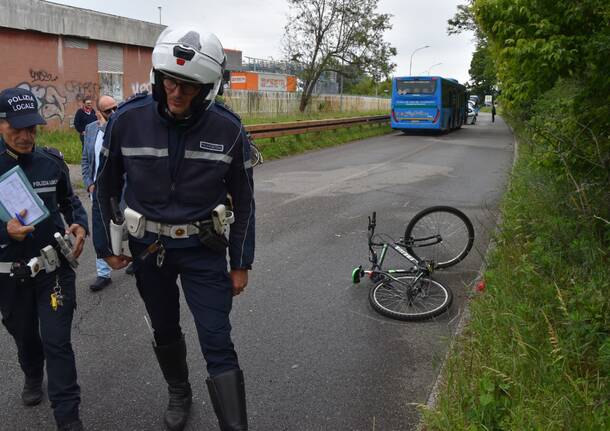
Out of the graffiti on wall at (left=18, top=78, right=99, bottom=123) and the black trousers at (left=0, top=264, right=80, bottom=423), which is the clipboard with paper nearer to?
the black trousers at (left=0, top=264, right=80, bottom=423)

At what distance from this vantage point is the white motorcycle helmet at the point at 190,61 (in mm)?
2502

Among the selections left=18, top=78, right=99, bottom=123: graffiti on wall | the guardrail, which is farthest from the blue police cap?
left=18, top=78, right=99, bottom=123: graffiti on wall

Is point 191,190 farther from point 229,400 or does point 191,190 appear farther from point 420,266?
point 420,266

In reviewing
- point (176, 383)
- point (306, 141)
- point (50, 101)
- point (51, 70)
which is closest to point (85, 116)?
point (50, 101)

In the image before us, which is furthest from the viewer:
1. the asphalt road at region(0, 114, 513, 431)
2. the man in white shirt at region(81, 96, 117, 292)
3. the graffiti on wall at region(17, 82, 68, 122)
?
the graffiti on wall at region(17, 82, 68, 122)

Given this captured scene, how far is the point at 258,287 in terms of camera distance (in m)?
5.49

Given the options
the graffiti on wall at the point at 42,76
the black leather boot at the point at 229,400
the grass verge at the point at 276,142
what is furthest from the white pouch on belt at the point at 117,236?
the graffiti on wall at the point at 42,76

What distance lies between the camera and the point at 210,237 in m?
2.75

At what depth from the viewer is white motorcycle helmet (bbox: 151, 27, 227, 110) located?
2.50m

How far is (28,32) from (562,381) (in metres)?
19.1

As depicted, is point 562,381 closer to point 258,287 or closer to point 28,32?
point 258,287

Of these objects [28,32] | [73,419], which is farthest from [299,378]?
[28,32]

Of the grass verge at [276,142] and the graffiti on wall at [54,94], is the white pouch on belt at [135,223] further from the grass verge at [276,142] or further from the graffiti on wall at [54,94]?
the graffiti on wall at [54,94]

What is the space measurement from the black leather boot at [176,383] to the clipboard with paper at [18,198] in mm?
983
